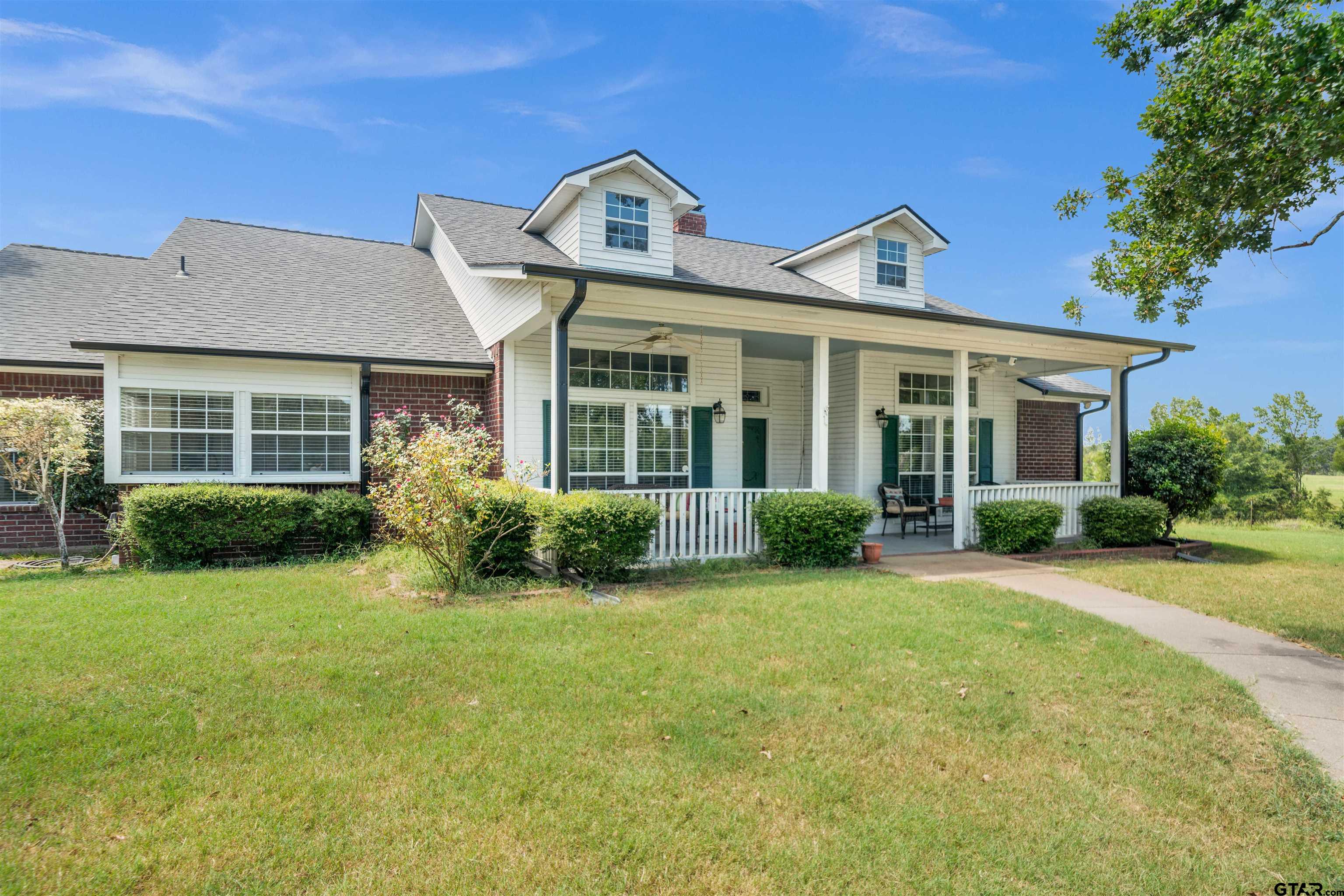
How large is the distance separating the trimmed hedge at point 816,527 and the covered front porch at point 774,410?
50 cm

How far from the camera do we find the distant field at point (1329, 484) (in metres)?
25.2

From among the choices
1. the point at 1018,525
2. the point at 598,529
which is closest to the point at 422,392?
the point at 598,529

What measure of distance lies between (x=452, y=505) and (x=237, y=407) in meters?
5.11

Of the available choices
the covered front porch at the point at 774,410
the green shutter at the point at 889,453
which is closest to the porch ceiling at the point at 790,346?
the covered front porch at the point at 774,410

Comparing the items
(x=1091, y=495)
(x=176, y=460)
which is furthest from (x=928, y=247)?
(x=176, y=460)

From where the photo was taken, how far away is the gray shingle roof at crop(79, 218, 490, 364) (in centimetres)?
971

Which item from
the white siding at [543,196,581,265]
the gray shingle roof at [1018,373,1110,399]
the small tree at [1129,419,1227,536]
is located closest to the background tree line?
the gray shingle roof at [1018,373,1110,399]

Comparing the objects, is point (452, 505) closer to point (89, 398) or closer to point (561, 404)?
point (561, 404)

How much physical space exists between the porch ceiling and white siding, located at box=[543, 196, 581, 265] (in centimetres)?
146

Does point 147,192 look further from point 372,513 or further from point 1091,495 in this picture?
point 1091,495

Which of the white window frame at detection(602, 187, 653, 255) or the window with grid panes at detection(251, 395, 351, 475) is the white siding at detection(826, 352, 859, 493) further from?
the window with grid panes at detection(251, 395, 351, 475)

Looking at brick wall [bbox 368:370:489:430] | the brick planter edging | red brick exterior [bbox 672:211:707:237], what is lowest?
the brick planter edging

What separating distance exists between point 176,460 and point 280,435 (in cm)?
134

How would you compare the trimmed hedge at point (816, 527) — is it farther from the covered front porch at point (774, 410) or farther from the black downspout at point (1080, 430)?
the black downspout at point (1080, 430)
